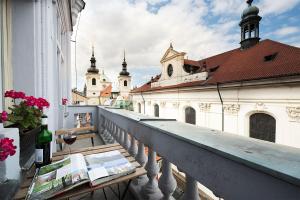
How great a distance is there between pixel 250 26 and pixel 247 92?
9.28 metres

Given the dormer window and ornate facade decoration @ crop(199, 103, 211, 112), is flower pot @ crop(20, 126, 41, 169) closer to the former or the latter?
ornate facade decoration @ crop(199, 103, 211, 112)

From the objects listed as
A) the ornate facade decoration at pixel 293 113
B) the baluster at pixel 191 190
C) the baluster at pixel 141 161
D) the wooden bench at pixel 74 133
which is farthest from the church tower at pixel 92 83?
the baluster at pixel 191 190

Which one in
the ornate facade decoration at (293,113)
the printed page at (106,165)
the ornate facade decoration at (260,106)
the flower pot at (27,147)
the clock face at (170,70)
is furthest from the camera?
the clock face at (170,70)

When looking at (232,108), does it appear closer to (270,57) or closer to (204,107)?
(204,107)

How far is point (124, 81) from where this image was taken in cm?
4025

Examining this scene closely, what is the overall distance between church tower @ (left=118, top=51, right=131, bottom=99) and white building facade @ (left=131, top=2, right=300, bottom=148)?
70.4 feet

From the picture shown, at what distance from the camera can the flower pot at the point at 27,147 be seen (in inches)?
46.7

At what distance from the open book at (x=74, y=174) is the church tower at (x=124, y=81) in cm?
3838

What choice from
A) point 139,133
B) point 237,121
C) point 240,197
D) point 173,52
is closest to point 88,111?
point 139,133

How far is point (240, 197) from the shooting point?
604mm

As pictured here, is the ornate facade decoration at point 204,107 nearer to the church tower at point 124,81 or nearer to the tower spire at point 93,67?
the church tower at point 124,81

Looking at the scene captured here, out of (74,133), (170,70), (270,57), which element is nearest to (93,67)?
(170,70)

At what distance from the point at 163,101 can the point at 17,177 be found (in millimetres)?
18255

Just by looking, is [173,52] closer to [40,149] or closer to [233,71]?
[233,71]
